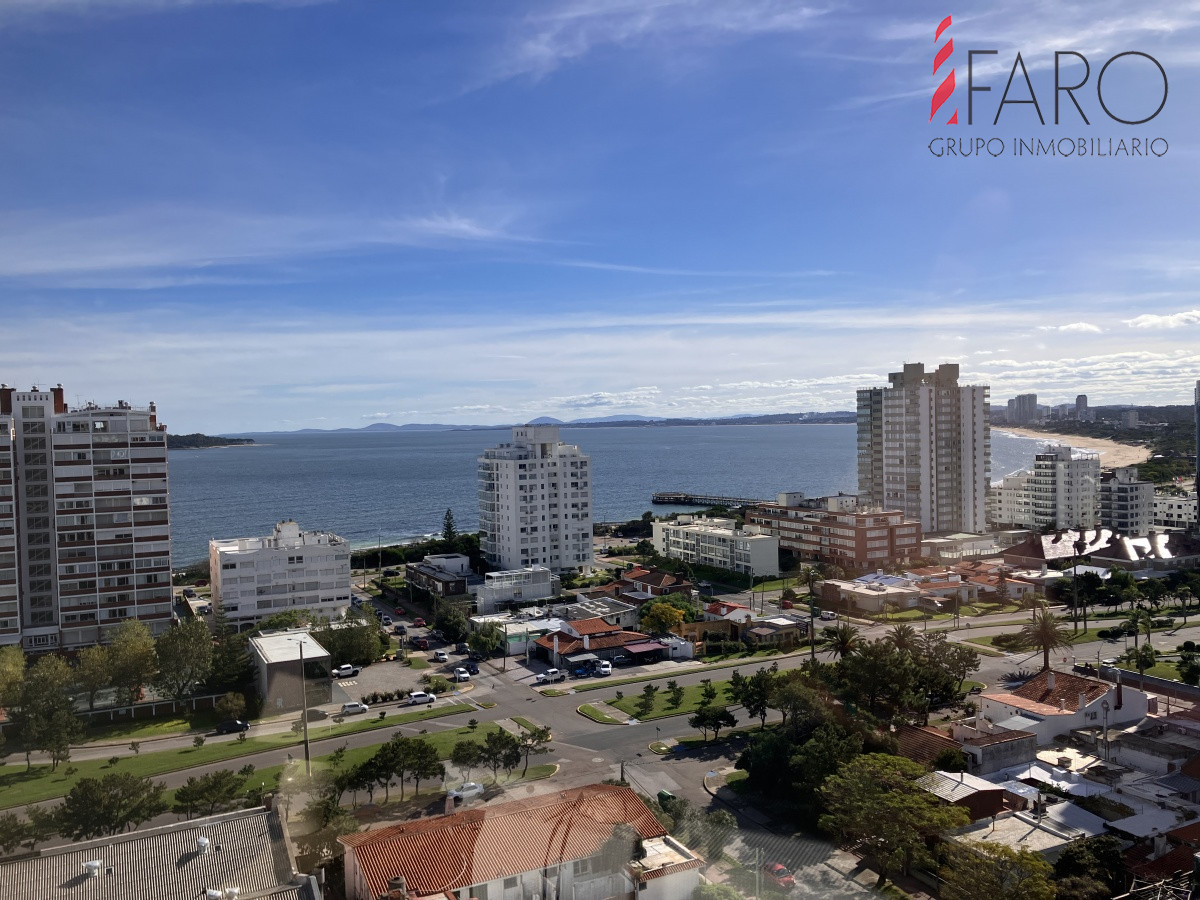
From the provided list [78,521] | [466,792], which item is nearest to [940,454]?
[466,792]

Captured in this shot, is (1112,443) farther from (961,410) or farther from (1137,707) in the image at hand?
(1137,707)

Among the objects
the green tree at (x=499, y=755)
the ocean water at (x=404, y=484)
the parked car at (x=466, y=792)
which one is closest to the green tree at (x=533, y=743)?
the green tree at (x=499, y=755)

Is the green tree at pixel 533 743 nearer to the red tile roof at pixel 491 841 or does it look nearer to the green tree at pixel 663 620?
the red tile roof at pixel 491 841

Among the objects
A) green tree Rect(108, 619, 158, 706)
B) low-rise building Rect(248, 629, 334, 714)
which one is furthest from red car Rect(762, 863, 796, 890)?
green tree Rect(108, 619, 158, 706)

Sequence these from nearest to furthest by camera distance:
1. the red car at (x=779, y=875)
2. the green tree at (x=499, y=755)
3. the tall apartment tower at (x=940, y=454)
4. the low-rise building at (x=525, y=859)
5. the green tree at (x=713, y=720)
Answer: the low-rise building at (x=525, y=859) → the red car at (x=779, y=875) → the green tree at (x=499, y=755) → the green tree at (x=713, y=720) → the tall apartment tower at (x=940, y=454)

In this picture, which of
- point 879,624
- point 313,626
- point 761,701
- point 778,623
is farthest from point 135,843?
point 879,624

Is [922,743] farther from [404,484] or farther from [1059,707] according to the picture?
[404,484]
